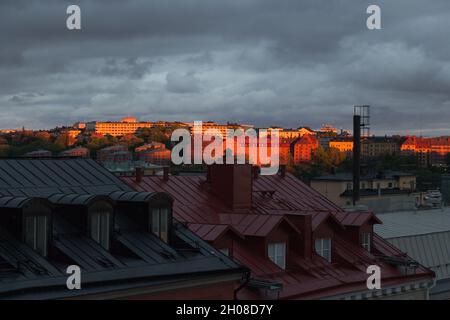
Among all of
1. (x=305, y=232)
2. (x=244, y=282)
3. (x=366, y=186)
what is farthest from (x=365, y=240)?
(x=366, y=186)

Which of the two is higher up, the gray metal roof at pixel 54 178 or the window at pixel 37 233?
the gray metal roof at pixel 54 178

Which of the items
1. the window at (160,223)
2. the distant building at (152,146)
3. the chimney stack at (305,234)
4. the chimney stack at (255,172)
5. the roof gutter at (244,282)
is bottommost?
the roof gutter at (244,282)

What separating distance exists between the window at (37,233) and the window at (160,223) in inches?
132

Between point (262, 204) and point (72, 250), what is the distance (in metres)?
12.6

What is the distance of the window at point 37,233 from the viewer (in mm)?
16703

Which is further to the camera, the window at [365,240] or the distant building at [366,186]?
the distant building at [366,186]

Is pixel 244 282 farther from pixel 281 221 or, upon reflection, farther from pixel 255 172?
pixel 255 172

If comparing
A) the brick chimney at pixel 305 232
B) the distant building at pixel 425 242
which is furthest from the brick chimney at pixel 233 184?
the distant building at pixel 425 242

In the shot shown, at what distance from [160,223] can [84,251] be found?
9.35ft

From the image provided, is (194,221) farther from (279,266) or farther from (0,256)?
(0,256)

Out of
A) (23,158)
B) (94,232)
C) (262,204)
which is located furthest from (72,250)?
(262,204)

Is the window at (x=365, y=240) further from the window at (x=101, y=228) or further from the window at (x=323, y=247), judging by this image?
the window at (x=101, y=228)

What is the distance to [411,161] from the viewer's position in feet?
623

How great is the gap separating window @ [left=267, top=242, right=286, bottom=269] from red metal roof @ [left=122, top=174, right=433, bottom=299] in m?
0.25
